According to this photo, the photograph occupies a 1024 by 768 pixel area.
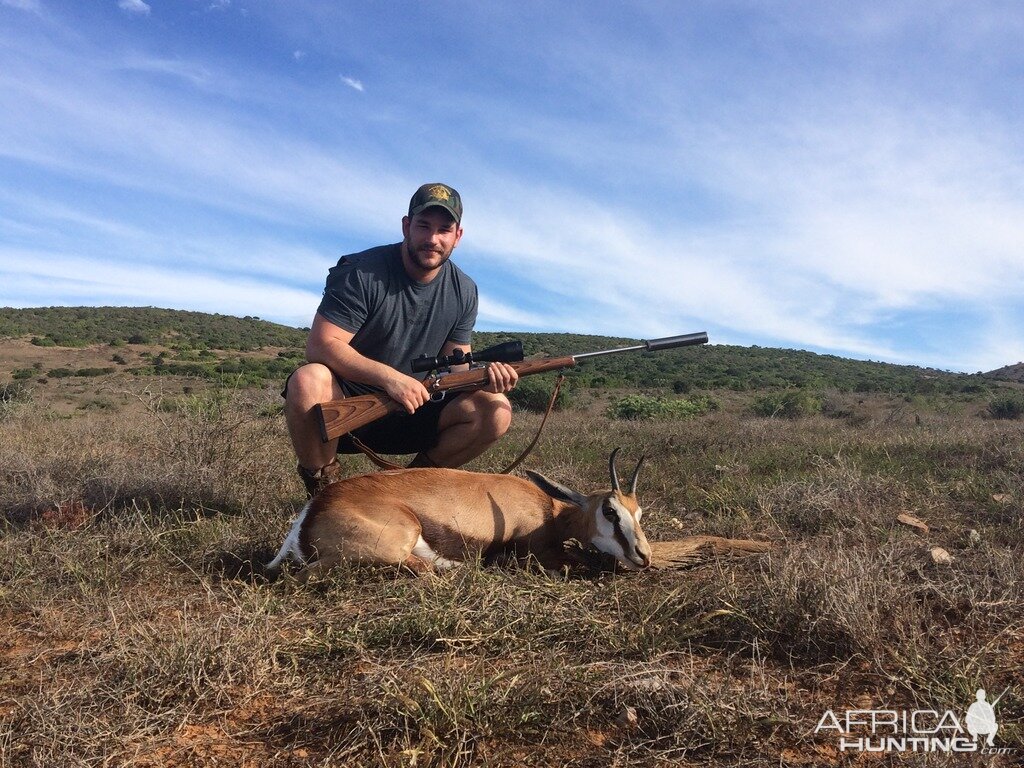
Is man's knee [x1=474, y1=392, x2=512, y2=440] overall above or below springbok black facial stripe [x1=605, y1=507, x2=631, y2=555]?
above

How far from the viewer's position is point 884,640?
289cm

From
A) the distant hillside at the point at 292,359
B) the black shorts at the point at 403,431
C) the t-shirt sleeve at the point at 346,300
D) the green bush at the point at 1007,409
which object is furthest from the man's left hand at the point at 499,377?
the green bush at the point at 1007,409

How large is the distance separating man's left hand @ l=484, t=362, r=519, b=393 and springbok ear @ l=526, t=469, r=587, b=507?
3.14 feet

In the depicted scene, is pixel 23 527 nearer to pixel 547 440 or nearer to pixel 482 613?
pixel 482 613

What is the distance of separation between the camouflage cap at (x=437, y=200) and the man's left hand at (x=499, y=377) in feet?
4.06

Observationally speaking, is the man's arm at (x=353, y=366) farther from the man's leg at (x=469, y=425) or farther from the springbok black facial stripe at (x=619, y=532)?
the springbok black facial stripe at (x=619, y=532)

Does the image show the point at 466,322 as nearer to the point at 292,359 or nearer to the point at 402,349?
the point at 402,349

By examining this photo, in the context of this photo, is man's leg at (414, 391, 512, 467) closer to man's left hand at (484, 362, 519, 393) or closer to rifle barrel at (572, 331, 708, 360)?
man's left hand at (484, 362, 519, 393)

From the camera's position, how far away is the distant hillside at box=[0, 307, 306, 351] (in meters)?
44.0

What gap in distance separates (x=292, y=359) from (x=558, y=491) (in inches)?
1359

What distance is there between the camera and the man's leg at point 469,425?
561 centimetres

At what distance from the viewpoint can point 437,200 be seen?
17.6ft

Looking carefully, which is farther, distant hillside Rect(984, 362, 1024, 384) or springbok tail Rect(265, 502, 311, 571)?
distant hillside Rect(984, 362, 1024, 384)

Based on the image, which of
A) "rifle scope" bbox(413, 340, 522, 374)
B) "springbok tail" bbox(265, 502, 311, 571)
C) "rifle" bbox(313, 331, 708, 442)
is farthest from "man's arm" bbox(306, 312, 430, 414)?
"springbok tail" bbox(265, 502, 311, 571)
